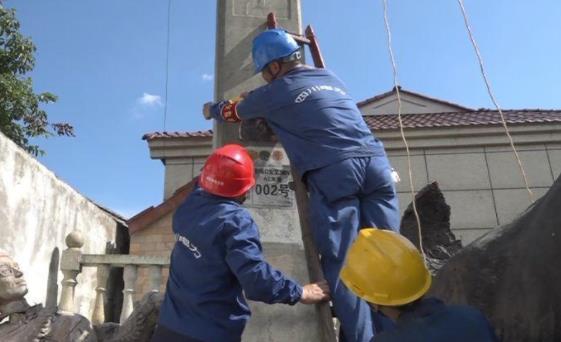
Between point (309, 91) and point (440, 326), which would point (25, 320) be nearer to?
point (309, 91)

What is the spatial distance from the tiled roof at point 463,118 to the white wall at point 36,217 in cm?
456

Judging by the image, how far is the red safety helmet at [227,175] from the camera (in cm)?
232

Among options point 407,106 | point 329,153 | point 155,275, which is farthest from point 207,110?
point 407,106

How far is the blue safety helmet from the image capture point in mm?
2924

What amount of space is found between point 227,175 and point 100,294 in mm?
3416

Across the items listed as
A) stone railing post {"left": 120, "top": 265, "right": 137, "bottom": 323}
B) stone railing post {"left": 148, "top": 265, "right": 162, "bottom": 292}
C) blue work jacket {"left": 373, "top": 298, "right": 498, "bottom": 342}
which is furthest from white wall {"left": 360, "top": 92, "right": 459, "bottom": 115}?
blue work jacket {"left": 373, "top": 298, "right": 498, "bottom": 342}

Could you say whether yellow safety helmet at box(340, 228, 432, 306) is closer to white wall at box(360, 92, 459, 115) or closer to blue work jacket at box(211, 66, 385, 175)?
blue work jacket at box(211, 66, 385, 175)

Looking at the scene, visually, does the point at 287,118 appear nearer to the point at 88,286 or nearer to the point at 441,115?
the point at 88,286

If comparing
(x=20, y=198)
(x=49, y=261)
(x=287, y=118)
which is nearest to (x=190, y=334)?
(x=287, y=118)

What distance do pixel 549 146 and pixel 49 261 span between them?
7090mm

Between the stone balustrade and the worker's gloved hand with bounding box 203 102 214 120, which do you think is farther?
the stone balustrade

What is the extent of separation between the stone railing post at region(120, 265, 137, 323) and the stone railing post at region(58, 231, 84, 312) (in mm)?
473

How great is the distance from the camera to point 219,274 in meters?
2.15

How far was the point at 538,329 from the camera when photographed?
2105mm
